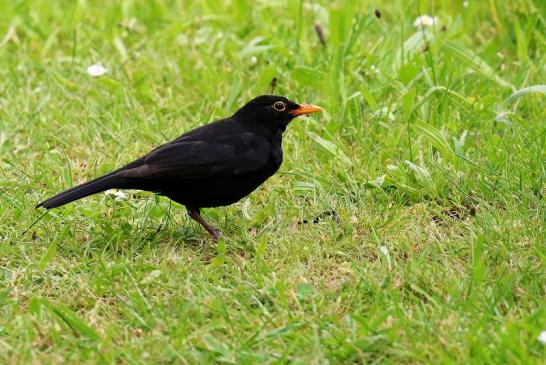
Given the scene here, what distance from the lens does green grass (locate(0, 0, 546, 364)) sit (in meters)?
4.15

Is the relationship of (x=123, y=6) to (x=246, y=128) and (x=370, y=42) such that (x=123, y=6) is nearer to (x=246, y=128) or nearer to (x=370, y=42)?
(x=370, y=42)

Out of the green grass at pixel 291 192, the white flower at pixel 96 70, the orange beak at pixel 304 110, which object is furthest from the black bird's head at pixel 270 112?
the white flower at pixel 96 70

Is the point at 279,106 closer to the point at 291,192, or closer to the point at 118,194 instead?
the point at 291,192

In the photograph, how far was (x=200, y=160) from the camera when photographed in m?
5.28

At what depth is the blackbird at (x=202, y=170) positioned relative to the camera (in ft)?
16.8

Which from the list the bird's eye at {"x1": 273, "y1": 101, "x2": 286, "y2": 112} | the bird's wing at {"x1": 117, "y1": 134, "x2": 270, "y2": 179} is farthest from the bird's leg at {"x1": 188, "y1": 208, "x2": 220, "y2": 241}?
the bird's eye at {"x1": 273, "y1": 101, "x2": 286, "y2": 112}

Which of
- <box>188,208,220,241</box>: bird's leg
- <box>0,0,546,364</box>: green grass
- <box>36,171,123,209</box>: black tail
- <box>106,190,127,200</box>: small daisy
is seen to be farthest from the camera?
<box>106,190,127,200</box>: small daisy

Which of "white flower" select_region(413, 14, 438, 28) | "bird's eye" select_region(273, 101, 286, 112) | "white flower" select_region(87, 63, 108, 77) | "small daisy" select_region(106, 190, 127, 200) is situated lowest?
"white flower" select_region(87, 63, 108, 77)

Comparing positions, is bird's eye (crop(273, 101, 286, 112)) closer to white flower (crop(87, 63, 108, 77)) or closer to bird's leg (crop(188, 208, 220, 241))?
bird's leg (crop(188, 208, 220, 241))

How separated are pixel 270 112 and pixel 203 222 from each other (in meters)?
0.81

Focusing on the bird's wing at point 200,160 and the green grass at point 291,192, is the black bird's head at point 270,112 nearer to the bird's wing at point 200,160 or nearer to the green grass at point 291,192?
the bird's wing at point 200,160

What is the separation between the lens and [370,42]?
25.8 ft

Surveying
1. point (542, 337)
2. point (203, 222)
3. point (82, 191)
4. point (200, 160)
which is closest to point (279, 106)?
point (200, 160)

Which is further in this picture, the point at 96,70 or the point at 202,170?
the point at 96,70
